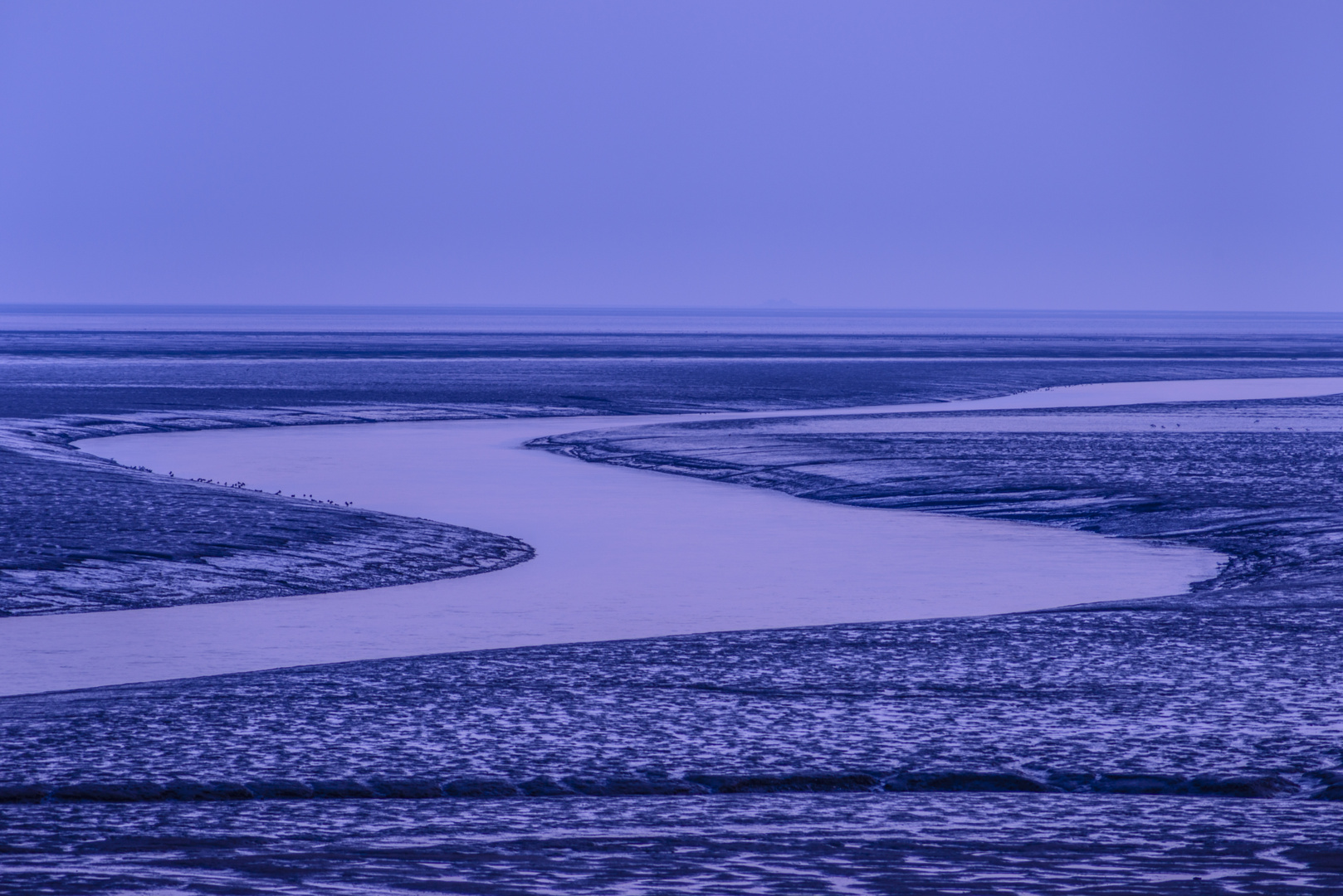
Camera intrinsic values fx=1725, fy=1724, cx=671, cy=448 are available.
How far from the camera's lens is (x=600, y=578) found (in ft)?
55.7

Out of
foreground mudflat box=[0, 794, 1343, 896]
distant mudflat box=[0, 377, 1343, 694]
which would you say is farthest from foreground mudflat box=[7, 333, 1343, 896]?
distant mudflat box=[0, 377, 1343, 694]

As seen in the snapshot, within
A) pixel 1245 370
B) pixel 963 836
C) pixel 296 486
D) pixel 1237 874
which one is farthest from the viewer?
pixel 1245 370

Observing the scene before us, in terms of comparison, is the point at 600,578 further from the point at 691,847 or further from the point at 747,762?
the point at 691,847

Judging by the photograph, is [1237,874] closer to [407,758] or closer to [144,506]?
[407,758]

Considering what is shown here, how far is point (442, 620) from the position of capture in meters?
14.3

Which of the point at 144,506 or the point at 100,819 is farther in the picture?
the point at 144,506

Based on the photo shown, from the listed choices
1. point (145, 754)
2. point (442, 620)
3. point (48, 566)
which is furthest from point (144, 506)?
point (145, 754)

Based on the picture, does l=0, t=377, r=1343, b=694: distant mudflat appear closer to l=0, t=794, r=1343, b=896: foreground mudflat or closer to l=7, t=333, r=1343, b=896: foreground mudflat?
l=7, t=333, r=1343, b=896: foreground mudflat

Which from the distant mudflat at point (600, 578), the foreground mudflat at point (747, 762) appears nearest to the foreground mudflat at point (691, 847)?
the foreground mudflat at point (747, 762)

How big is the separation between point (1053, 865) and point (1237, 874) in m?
0.68

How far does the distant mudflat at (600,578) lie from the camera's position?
42.9 feet

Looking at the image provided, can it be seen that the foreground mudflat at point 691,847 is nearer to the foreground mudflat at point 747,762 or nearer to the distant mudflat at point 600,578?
the foreground mudflat at point 747,762

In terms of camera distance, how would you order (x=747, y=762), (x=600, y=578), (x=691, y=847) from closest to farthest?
(x=691, y=847) → (x=747, y=762) → (x=600, y=578)

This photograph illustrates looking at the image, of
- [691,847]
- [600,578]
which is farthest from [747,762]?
[600,578]
